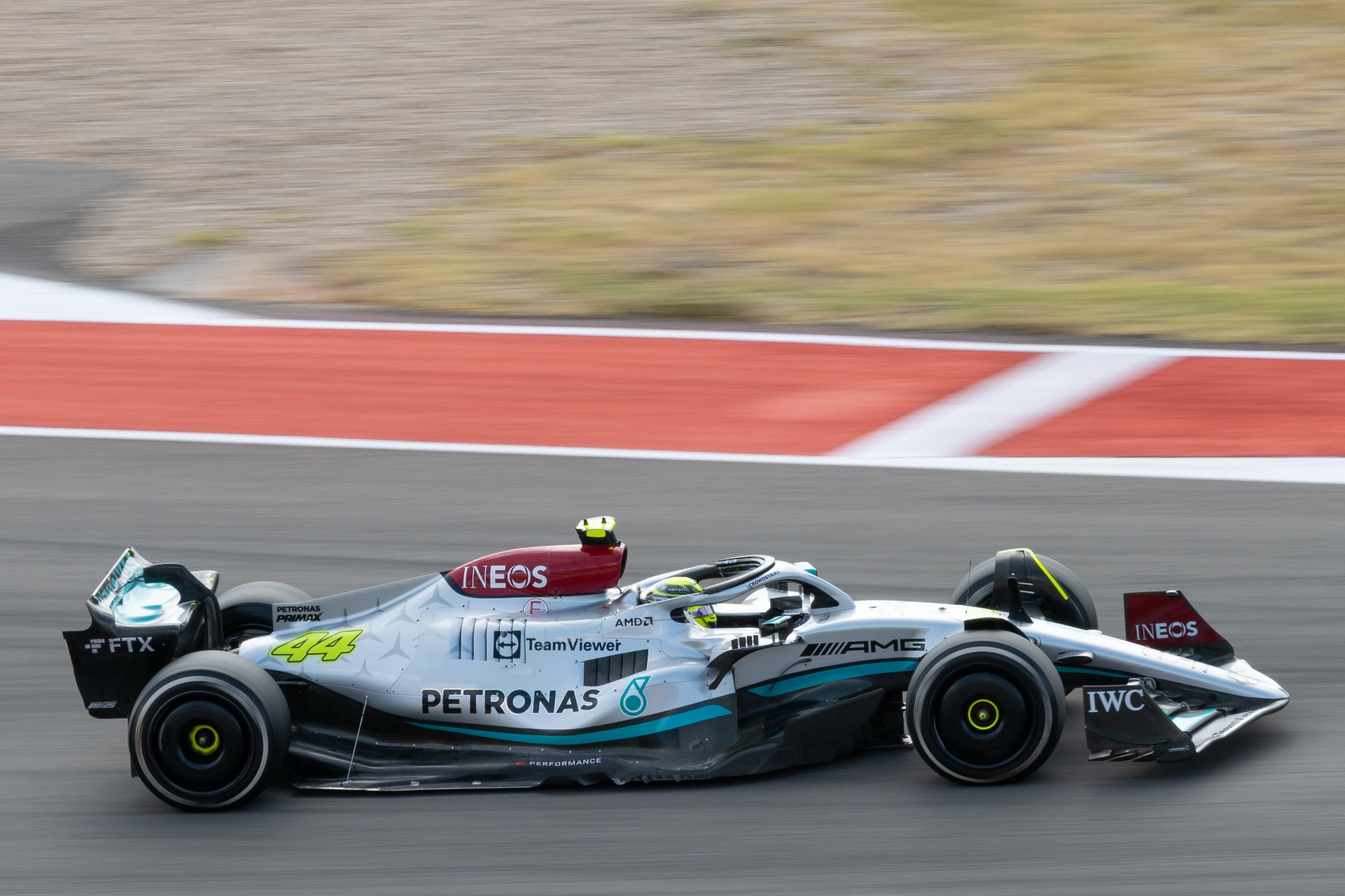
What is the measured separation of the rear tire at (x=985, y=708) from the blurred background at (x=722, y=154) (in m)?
6.37

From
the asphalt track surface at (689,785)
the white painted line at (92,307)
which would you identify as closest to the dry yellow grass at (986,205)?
the white painted line at (92,307)

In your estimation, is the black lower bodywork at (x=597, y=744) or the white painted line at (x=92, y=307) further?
the white painted line at (x=92, y=307)

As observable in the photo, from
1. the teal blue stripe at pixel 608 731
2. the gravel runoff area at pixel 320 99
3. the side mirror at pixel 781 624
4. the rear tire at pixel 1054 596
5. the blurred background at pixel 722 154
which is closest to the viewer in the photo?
the teal blue stripe at pixel 608 731

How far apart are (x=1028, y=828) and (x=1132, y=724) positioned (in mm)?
462

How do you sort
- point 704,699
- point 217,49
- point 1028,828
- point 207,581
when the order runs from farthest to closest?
point 217,49
point 207,581
point 704,699
point 1028,828

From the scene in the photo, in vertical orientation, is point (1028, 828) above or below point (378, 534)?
below

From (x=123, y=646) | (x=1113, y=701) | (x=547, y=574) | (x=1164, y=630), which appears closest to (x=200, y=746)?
(x=123, y=646)

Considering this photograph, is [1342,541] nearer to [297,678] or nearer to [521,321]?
[297,678]

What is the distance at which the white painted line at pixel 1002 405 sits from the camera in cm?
904

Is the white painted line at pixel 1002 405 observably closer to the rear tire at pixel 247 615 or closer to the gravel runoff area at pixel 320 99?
the rear tire at pixel 247 615

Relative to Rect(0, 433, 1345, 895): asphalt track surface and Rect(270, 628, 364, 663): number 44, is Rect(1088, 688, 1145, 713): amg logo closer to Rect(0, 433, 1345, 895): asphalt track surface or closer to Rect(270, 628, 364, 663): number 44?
Rect(0, 433, 1345, 895): asphalt track surface

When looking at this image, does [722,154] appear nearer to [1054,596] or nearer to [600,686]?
[1054,596]

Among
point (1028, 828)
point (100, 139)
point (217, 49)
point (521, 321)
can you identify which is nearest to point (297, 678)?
point (1028, 828)

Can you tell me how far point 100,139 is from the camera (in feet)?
55.7
